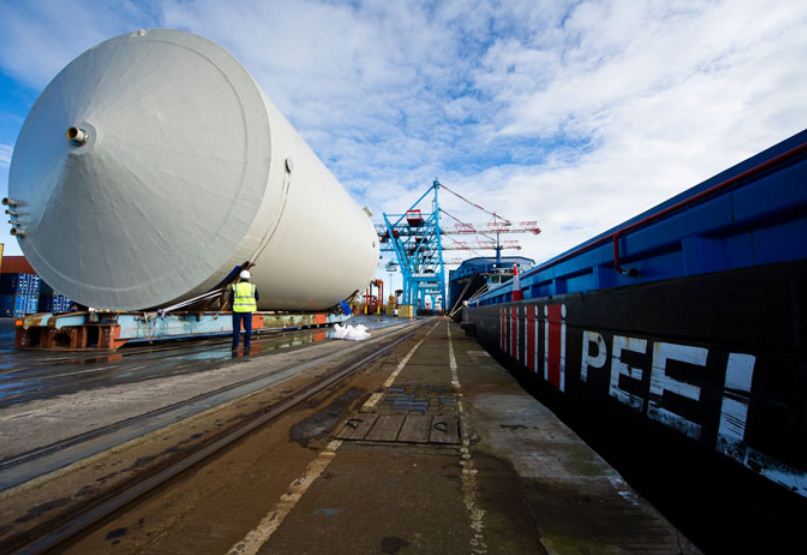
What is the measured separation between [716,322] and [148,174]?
8.54m

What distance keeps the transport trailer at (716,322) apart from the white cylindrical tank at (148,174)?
22.5 feet

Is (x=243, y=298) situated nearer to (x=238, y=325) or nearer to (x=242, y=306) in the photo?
(x=242, y=306)

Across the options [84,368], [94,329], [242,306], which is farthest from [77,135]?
[84,368]

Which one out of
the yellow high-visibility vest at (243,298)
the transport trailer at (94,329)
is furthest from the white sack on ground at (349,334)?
the transport trailer at (94,329)

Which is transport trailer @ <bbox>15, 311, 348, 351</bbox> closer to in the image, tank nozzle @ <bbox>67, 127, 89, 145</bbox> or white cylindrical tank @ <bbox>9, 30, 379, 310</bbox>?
white cylindrical tank @ <bbox>9, 30, 379, 310</bbox>

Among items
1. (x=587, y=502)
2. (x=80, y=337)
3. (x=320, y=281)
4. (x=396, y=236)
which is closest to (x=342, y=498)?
(x=587, y=502)

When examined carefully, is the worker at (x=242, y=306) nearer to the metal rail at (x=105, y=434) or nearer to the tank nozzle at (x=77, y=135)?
the metal rail at (x=105, y=434)

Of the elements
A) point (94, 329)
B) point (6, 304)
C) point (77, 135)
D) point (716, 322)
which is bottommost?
point (6, 304)

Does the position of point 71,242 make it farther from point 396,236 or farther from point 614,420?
point 396,236

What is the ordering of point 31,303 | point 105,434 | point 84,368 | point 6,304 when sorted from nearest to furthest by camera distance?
point 105,434, point 84,368, point 6,304, point 31,303

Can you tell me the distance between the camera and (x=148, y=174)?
694 centimetres

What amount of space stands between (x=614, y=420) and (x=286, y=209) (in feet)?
25.2

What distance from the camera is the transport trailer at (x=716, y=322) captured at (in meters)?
1.22

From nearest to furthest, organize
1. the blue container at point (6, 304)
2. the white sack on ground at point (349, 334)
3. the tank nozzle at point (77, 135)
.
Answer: the tank nozzle at point (77, 135)
the white sack on ground at point (349, 334)
the blue container at point (6, 304)
